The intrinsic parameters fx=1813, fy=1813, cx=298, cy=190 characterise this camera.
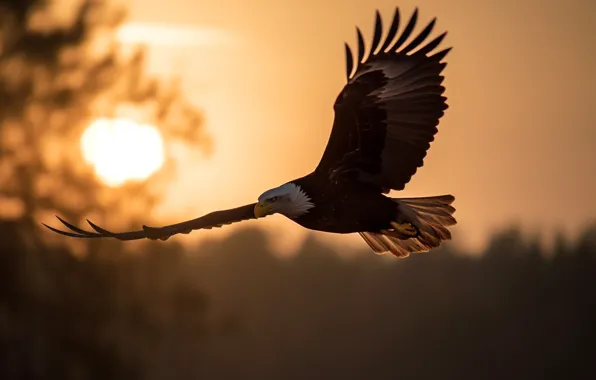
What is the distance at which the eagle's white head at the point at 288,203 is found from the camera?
474 inches

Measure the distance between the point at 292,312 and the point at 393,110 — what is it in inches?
1581

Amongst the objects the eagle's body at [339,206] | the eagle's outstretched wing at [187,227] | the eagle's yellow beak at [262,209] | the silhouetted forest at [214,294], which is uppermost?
the silhouetted forest at [214,294]

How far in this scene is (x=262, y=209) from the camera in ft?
39.8

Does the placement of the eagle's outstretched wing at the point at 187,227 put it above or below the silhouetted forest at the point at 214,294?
below

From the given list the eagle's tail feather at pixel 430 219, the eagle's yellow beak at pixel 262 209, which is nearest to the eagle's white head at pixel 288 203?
the eagle's yellow beak at pixel 262 209

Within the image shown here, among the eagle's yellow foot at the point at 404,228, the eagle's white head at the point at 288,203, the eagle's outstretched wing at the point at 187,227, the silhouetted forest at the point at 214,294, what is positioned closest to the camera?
the eagle's white head at the point at 288,203

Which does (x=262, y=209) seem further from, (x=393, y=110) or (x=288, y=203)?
(x=393, y=110)

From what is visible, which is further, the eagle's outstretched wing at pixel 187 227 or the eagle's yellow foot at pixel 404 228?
the eagle's outstretched wing at pixel 187 227

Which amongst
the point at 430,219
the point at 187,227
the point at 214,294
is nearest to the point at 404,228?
the point at 430,219

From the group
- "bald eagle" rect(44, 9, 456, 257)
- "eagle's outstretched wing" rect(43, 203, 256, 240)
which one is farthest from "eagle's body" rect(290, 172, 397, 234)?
"eagle's outstretched wing" rect(43, 203, 256, 240)

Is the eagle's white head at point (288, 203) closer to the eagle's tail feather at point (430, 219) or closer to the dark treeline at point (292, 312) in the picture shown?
the eagle's tail feather at point (430, 219)

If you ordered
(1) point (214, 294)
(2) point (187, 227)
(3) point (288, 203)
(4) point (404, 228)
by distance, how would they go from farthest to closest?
1. (1) point (214, 294)
2. (2) point (187, 227)
3. (4) point (404, 228)
4. (3) point (288, 203)

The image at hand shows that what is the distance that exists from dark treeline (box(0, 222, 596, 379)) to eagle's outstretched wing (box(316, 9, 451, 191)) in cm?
1622

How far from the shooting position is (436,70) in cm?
1228
